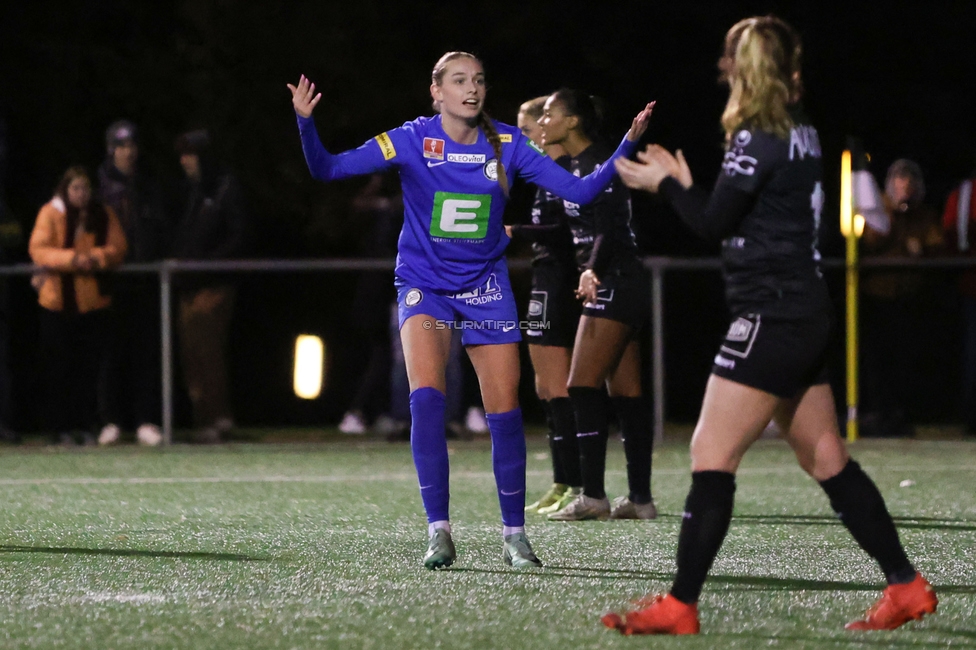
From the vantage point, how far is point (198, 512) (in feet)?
28.1

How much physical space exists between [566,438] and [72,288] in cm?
558

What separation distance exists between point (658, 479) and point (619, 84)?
7.60 m

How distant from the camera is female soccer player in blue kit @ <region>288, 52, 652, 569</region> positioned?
6488 mm

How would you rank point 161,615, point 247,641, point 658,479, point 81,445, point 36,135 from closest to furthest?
point 247,641 < point 161,615 < point 658,479 < point 81,445 < point 36,135

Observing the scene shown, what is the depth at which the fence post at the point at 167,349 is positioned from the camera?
1300 cm

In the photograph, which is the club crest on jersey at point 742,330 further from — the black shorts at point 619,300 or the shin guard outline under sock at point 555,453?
the shin guard outline under sock at point 555,453

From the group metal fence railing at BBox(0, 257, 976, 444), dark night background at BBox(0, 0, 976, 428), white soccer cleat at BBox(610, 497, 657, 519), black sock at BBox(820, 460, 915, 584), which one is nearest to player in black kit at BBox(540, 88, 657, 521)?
white soccer cleat at BBox(610, 497, 657, 519)

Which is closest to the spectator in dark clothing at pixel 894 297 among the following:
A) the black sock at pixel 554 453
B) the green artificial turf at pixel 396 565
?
the green artificial turf at pixel 396 565

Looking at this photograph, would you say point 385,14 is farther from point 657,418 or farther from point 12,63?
point 657,418

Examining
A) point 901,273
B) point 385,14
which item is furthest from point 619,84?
point 901,273

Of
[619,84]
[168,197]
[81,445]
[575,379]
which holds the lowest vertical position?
[81,445]

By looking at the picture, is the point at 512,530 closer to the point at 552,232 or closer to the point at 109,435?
the point at 552,232

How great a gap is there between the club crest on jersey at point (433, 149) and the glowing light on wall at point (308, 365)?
7.93m

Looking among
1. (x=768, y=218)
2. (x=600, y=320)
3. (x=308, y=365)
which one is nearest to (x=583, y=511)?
(x=600, y=320)
